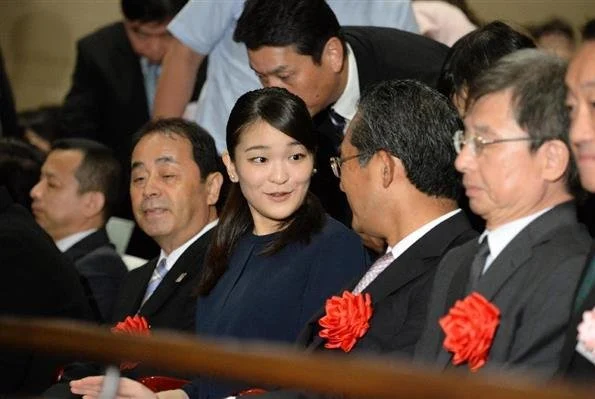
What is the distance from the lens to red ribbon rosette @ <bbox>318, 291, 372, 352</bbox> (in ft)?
11.1

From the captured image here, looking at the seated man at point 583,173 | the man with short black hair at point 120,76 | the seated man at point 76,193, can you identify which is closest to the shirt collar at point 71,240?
the seated man at point 76,193

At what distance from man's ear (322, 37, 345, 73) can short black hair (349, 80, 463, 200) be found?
85cm

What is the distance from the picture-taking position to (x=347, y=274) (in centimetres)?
380

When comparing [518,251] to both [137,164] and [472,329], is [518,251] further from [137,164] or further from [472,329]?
[137,164]

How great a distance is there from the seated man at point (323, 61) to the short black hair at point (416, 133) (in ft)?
2.75

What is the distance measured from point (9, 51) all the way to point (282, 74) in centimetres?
335

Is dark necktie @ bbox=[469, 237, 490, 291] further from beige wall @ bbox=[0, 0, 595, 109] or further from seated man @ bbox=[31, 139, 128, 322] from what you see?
beige wall @ bbox=[0, 0, 595, 109]

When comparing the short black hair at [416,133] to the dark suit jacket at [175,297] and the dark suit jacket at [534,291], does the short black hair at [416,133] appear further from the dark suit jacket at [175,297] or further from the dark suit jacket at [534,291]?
the dark suit jacket at [175,297]

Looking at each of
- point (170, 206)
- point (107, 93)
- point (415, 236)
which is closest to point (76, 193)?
point (107, 93)

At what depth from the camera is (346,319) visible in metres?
3.40

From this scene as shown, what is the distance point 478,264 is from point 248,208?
108 centimetres

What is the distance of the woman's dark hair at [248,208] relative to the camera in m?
3.90

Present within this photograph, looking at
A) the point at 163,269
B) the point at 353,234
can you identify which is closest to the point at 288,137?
the point at 353,234

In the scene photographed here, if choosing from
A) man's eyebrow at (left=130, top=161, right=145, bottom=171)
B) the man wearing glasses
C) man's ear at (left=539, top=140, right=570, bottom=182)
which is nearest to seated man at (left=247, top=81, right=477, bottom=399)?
the man wearing glasses
